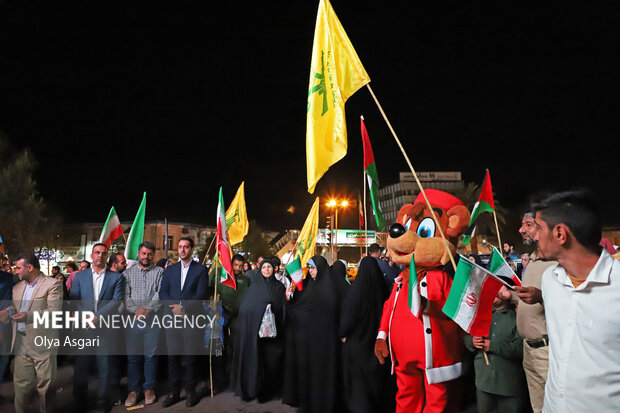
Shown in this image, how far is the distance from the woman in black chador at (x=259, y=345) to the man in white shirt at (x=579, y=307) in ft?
15.0

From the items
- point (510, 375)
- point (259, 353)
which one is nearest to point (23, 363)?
point (259, 353)

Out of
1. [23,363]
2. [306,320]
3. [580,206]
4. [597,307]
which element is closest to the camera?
[597,307]

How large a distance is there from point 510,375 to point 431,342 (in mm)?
830

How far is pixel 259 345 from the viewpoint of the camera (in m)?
6.30

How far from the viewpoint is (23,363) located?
15.3ft

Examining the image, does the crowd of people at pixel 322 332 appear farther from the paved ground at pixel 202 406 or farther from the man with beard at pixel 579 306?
the paved ground at pixel 202 406

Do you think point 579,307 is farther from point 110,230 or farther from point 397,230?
point 110,230

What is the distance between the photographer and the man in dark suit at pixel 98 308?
18.1 feet

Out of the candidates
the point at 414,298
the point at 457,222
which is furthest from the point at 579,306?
the point at 457,222

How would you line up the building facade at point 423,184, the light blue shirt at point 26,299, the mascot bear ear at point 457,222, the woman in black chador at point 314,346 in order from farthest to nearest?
1. the building facade at point 423,184
2. the woman in black chador at point 314,346
3. the light blue shirt at point 26,299
4. the mascot bear ear at point 457,222

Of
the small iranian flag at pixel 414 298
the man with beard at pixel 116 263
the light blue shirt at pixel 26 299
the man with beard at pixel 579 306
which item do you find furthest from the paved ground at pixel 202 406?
the man with beard at pixel 579 306

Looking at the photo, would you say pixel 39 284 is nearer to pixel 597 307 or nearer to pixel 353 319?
pixel 353 319

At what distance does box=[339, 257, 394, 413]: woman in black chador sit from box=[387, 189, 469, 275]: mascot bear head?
0.84 metres

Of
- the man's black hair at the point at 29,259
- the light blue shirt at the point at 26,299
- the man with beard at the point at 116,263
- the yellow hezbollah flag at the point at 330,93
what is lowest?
the light blue shirt at the point at 26,299
